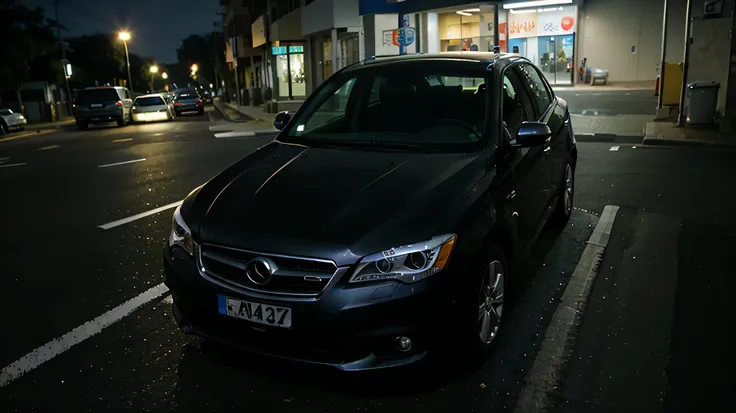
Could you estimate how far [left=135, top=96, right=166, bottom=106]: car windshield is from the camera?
2912 cm

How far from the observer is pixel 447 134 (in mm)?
4457

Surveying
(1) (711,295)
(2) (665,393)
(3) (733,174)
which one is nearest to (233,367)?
(2) (665,393)

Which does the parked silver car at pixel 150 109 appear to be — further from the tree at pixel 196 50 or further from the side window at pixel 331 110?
the tree at pixel 196 50

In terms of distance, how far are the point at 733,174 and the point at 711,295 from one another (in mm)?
5213

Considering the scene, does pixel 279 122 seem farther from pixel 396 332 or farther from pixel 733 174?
pixel 733 174

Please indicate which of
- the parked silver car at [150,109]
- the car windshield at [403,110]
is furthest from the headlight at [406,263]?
the parked silver car at [150,109]

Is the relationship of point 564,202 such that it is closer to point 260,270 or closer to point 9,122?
point 260,270

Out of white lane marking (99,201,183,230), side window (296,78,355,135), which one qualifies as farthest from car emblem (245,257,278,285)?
white lane marking (99,201,183,230)

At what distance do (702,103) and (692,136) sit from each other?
1793mm

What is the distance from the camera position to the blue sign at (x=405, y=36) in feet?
59.3

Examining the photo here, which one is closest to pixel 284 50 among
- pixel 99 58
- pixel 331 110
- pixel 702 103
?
pixel 702 103

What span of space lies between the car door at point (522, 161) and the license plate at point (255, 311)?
5.63 feet

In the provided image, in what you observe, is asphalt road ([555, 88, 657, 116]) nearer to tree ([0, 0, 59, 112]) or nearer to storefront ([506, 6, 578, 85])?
storefront ([506, 6, 578, 85])

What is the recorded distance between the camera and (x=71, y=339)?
426 cm
